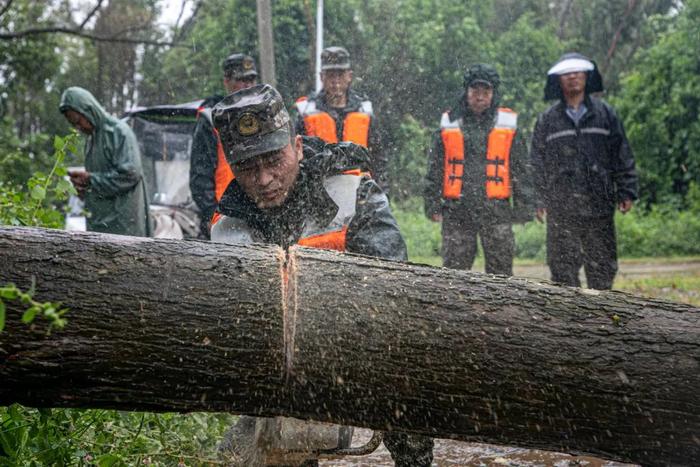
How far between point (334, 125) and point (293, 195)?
2.83 metres

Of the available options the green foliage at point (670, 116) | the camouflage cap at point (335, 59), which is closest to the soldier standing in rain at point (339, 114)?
the camouflage cap at point (335, 59)

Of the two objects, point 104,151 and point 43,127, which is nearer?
point 104,151

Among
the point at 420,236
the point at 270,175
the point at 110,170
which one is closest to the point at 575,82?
the point at 110,170

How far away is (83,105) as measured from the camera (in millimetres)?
6008

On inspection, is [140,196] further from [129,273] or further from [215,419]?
[129,273]

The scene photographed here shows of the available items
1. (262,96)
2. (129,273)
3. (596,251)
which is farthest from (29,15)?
(129,273)

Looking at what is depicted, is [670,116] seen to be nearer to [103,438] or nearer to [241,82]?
[241,82]

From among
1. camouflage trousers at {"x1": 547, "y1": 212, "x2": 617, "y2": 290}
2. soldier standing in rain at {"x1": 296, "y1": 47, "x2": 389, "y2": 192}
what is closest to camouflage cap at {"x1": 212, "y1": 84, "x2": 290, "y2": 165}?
soldier standing in rain at {"x1": 296, "y1": 47, "x2": 389, "y2": 192}

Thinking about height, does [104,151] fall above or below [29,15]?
below

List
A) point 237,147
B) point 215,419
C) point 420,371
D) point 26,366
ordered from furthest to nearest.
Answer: point 215,419
point 237,147
point 420,371
point 26,366

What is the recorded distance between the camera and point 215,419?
4340 mm

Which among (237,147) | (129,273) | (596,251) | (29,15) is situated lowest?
(596,251)

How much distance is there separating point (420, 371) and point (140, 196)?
13.6ft

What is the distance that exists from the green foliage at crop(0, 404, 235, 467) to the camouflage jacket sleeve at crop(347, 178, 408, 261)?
1.05 metres
